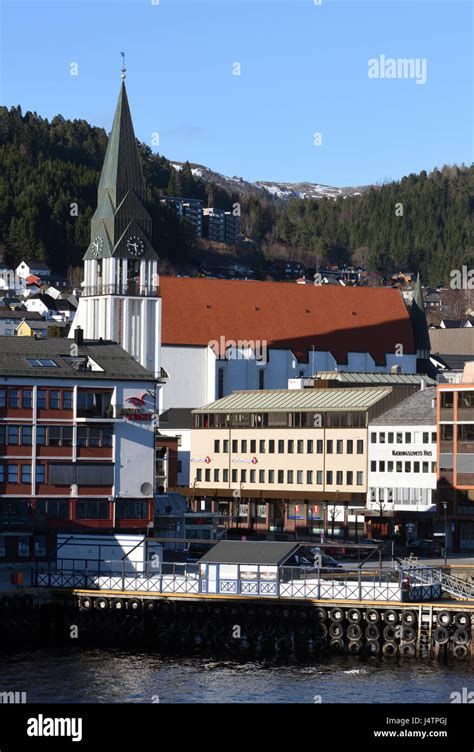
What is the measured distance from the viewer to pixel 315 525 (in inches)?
5157

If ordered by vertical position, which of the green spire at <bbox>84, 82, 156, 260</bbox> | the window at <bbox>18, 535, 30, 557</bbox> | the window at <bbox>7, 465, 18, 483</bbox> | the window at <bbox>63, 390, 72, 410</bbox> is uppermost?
the green spire at <bbox>84, 82, 156, 260</bbox>

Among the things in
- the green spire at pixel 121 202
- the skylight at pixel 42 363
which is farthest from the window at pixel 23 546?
the green spire at pixel 121 202

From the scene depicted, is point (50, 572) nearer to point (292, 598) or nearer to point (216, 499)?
point (292, 598)

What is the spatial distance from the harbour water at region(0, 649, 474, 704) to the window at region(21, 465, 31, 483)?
16531mm

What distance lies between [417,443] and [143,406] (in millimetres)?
36558

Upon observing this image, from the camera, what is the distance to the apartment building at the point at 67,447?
8844 centimetres

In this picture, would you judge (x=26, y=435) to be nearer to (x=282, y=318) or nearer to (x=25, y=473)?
(x=25, y=473)

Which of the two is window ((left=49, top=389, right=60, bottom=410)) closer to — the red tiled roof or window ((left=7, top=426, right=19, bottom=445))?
window ((left=7, top=426, right=19, bottom=445))

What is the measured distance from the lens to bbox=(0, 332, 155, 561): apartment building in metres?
88.4

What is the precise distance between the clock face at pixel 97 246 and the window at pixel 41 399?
73.5m

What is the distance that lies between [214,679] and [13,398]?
26703mm

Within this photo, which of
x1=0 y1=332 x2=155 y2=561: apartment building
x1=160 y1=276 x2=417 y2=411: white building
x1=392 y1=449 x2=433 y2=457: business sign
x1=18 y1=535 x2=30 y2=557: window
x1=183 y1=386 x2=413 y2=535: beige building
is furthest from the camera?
x1=160 y1=276 x2=417 y2=411: white building

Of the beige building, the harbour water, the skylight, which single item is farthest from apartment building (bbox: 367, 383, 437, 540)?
the harbour water

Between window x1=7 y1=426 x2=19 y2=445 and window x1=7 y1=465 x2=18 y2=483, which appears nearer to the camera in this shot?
window x1=7 y1=465 x2=18 y2=483
